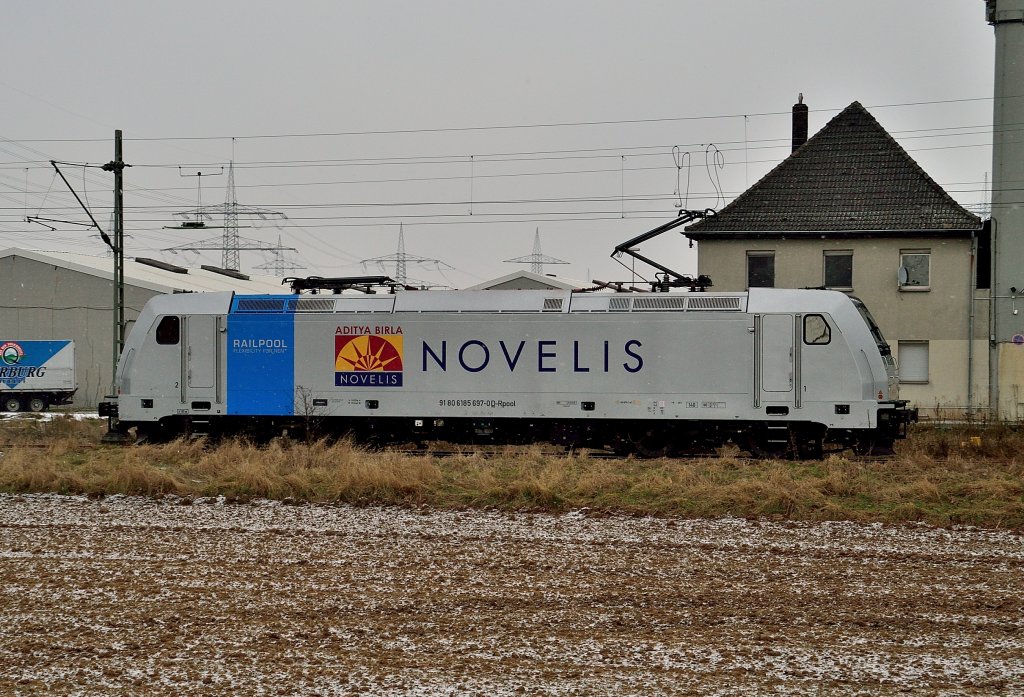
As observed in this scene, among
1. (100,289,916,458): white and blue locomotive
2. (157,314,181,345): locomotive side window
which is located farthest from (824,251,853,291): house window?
(157,314,181,345): locomotive side window


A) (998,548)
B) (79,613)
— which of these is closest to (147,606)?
(79,613)

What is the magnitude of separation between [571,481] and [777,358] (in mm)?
5820

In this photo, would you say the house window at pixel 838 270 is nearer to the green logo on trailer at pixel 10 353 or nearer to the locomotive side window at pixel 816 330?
the locomotive side window at pixel 816 330

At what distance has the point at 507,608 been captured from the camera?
7.82 metres

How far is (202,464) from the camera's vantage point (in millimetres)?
15531

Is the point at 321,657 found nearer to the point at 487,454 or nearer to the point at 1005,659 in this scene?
the point at 1005,659

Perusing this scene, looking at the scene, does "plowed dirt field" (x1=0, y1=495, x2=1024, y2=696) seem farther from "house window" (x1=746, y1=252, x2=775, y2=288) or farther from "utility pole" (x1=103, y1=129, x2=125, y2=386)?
"house window" (x1=746, y1=252, x2=775, y2=288)

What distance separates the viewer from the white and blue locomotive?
1800cm

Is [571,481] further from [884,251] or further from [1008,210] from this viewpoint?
[1008,210]

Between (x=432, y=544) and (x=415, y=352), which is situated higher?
(x=415, y=352)

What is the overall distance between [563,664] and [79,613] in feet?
11.8

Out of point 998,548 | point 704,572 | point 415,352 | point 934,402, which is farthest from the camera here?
point 934,402

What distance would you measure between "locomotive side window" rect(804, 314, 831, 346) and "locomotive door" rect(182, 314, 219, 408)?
10.6 metres

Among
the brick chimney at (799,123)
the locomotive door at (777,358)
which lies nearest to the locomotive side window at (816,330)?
the locomotive door at (777,358)
